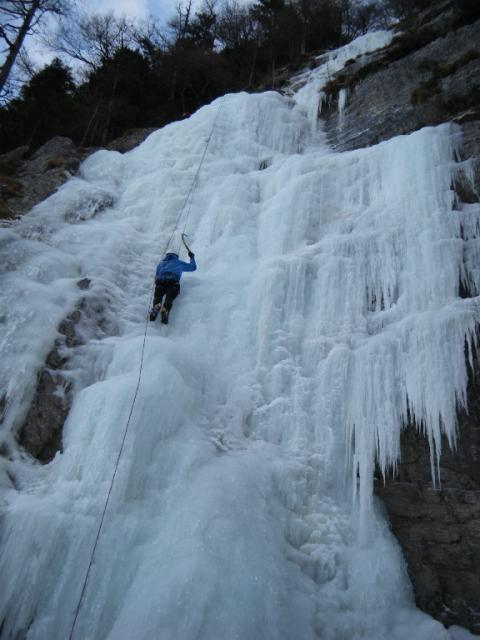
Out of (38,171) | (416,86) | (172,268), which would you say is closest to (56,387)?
(172,268)

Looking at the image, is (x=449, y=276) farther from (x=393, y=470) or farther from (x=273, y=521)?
(x=273, y=521)

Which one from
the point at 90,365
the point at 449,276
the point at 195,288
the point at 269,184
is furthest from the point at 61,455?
the point at 269,184

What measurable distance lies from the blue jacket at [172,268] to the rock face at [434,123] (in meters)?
3.70

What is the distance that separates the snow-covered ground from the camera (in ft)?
11.1

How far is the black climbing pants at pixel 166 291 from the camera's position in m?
6.24

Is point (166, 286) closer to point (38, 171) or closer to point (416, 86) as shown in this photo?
point (38, 171)

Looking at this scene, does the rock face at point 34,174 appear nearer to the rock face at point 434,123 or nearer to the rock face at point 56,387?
the rock face at point 56,387

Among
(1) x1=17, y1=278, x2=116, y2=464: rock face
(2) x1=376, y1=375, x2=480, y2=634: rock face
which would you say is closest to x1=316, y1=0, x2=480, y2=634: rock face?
(2) x1=376, y1=375, x2=480, y2=634: rock face

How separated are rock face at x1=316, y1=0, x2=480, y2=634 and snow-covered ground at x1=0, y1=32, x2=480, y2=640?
0.23 metres

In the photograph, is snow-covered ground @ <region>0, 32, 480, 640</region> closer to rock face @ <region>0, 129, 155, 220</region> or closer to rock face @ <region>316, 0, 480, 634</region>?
rock face @ <region>316, 0, 480, 634</region>

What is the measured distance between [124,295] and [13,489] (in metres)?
3.27

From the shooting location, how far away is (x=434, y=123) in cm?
794

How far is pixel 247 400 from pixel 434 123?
20.9 feet

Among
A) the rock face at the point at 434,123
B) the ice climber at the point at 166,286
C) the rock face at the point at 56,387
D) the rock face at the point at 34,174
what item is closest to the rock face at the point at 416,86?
the rock face at the point at 434,123
